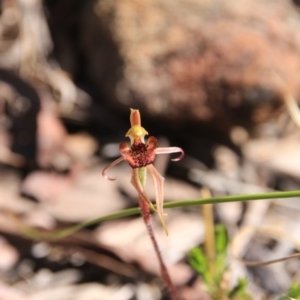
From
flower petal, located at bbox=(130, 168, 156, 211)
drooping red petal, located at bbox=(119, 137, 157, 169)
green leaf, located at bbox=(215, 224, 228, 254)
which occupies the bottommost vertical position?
flower petal, located at bbox=(130, 168, 156, 211)

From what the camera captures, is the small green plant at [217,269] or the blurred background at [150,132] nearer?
the small green plant at [217,269]

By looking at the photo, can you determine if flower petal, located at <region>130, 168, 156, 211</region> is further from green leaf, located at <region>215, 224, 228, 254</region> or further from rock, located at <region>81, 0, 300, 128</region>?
rock, located at <region>81, 0, 300, 128</region>

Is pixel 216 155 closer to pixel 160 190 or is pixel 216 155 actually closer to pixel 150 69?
pixel 150 69

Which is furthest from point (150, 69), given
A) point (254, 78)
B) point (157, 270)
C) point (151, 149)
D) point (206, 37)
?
point (151, 149)

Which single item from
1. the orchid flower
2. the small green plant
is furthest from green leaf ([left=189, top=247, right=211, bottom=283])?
the orchid flower

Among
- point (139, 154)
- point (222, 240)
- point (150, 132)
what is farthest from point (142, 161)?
point (150, 132)

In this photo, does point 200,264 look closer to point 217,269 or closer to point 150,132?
point 217,269

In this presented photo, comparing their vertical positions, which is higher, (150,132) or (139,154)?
(150,132)

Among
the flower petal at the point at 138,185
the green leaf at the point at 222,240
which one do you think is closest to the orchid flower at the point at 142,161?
the flower petal at the point at 138,185

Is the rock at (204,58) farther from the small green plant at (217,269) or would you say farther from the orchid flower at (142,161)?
the orchid flower at (142,161)
